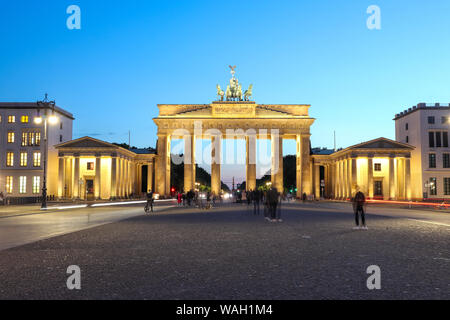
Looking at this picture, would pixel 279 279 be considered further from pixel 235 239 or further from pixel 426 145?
pixel 426 145

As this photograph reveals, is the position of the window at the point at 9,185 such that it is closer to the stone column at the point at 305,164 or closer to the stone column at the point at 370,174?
the stone column at the point at 305,164

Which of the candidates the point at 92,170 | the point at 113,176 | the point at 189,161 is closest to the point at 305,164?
the point at 189,161

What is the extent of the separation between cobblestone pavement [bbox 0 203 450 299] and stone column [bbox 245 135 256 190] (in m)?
60.0

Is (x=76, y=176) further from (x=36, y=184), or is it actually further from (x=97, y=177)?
(x=36, y=184)

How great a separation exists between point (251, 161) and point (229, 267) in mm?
66983

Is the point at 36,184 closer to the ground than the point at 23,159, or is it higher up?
closer to the ground

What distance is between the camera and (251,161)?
247 ft

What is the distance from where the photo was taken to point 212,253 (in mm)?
10570

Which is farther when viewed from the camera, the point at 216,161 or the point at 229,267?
the point at 216,161

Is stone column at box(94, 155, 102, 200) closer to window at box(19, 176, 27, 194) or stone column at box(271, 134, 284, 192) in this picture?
window at box(19, 176, 27, 194)

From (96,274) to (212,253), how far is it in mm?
3498

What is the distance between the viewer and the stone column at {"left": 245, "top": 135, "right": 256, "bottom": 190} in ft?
243

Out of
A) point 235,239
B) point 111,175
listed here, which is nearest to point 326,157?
point 111,175

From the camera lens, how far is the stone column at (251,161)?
7412cm
